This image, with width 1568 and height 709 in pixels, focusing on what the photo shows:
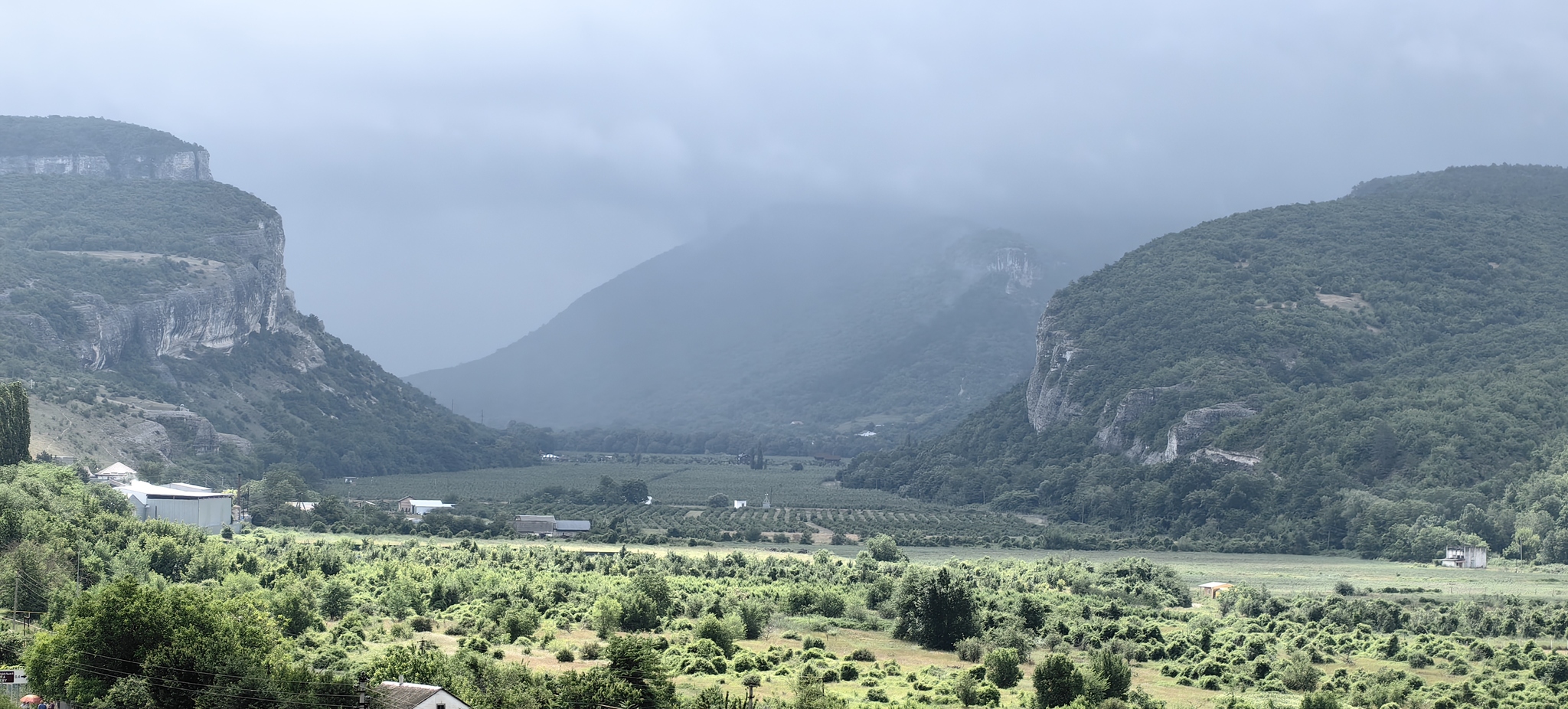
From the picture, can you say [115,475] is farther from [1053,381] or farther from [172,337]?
[1053,381]

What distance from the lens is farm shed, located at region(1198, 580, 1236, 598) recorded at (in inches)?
2434

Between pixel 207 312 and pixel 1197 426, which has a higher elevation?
pixel 207 312

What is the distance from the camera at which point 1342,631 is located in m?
50.9

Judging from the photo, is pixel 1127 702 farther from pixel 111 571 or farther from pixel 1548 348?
pixel 1548 348

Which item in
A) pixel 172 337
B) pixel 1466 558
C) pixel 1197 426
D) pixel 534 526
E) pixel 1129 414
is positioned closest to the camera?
pixel 1466 558

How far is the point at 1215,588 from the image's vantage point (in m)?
63.0

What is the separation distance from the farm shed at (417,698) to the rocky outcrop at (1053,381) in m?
106

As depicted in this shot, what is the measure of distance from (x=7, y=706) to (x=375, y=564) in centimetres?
3110

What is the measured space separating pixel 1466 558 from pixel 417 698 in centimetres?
6078

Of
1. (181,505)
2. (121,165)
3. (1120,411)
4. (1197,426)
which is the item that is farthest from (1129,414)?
(121,165)

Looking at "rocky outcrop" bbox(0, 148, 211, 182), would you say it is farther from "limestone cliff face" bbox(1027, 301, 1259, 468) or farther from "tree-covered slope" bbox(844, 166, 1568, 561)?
"limestone cliff face" bbox(1027, 301, 1259, 468)

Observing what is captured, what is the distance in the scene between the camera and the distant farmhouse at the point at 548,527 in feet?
293

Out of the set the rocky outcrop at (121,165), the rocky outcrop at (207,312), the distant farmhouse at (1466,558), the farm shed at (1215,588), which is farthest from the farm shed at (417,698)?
the rocky outcrop at (121,165)

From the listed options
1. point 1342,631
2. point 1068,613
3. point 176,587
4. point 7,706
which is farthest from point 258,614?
point 1342,631
